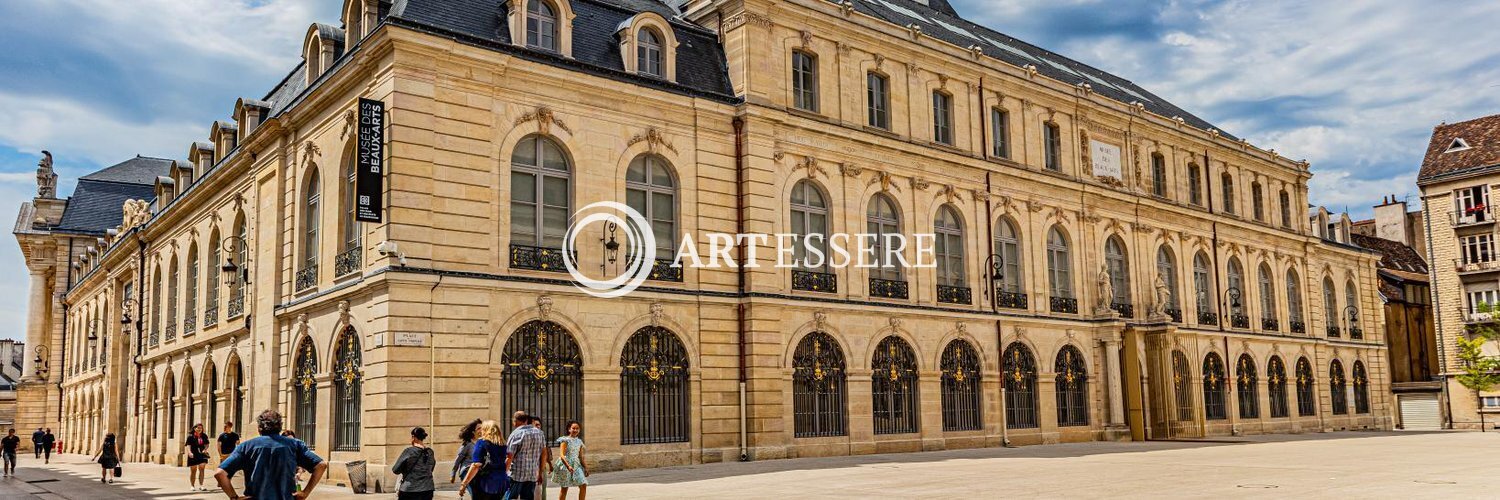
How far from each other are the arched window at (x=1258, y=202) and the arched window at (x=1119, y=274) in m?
10.9

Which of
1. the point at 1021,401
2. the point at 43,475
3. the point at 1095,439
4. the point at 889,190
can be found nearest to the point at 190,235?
the point at 43,475

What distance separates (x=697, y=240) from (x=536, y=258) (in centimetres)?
394

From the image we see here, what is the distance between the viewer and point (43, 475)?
30.9 m

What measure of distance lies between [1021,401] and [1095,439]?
145 inches

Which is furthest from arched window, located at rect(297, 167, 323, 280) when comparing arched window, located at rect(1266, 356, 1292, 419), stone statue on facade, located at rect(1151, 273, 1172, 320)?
arched window, located at rect(1266, 356, 1292, 419)

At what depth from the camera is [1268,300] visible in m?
44.5

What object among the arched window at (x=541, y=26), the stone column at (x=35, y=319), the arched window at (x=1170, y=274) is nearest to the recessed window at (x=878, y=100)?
the arched window at (x=541, y=26)

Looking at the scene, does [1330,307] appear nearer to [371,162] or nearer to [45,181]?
[371,162]

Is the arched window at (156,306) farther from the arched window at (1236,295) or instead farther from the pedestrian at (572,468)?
the arched window at (1236,295)

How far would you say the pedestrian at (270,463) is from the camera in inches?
344

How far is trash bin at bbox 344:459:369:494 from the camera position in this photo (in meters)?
19.9

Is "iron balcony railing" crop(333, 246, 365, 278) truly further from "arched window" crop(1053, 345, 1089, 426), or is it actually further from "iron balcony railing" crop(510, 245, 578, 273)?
"arched window" crop(1053, 345, 1089, 426)

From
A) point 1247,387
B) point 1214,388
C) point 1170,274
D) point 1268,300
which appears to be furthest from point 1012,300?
point 1268,300

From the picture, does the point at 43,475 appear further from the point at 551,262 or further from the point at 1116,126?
the point at 1116,126
